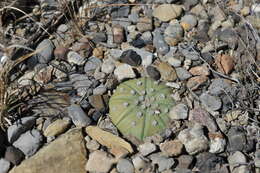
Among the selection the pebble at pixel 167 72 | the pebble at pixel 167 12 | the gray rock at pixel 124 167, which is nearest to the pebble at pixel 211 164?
the gray rock at pixel 124 167

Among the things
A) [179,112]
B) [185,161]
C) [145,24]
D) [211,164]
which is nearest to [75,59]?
[145,24]

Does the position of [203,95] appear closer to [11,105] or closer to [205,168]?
[205,168]

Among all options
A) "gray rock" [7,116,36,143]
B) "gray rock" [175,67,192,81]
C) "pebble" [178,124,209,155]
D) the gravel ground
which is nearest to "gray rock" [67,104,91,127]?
the gravel ground

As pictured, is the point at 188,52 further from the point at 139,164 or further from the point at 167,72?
the point at 139,164

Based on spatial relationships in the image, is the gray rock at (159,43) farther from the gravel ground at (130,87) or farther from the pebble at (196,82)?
the pebble at (196,82)

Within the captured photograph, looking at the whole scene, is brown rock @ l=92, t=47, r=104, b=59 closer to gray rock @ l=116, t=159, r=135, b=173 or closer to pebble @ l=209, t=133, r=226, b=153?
gray rock @ l=116, t=159, r=135, b=173

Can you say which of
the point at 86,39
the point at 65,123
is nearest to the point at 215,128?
the point at 65,123

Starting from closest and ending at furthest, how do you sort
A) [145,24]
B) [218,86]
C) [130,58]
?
[218,86] → [130,58] → [145,24]
